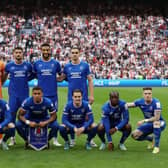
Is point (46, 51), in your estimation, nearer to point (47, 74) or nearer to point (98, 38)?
point (47, 74)

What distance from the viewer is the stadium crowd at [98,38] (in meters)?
31.6

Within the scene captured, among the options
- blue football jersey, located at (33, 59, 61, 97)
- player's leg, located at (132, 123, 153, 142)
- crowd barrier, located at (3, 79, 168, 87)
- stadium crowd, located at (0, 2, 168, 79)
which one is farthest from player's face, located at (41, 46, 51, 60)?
stadium crowd, located at (0, 2, 168, 79)

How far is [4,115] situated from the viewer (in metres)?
8.91

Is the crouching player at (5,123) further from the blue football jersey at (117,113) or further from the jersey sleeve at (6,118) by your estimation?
the blue football jersey at (117,113)

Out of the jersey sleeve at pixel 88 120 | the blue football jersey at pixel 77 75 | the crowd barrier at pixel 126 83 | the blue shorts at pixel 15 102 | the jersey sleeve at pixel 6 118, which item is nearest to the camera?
the jersey sleeve at pixel 6 118

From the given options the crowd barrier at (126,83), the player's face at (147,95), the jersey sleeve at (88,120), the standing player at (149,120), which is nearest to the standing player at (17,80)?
the jersey sleeve at (88,120)

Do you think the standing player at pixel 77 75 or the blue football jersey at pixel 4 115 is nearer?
the blue football jersey at pixel 4 115

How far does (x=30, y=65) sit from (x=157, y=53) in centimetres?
2461

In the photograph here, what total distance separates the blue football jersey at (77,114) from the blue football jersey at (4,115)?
99 centimetres

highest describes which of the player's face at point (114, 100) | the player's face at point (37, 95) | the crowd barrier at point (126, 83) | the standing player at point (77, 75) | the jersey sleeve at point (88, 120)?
the standing player at point (77, 75)

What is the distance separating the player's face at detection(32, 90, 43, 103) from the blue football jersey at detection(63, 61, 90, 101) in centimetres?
105

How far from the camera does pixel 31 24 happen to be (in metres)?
34.5

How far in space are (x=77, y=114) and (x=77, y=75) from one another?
0.99 m

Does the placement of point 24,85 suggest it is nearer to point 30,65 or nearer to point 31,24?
point 30,65
